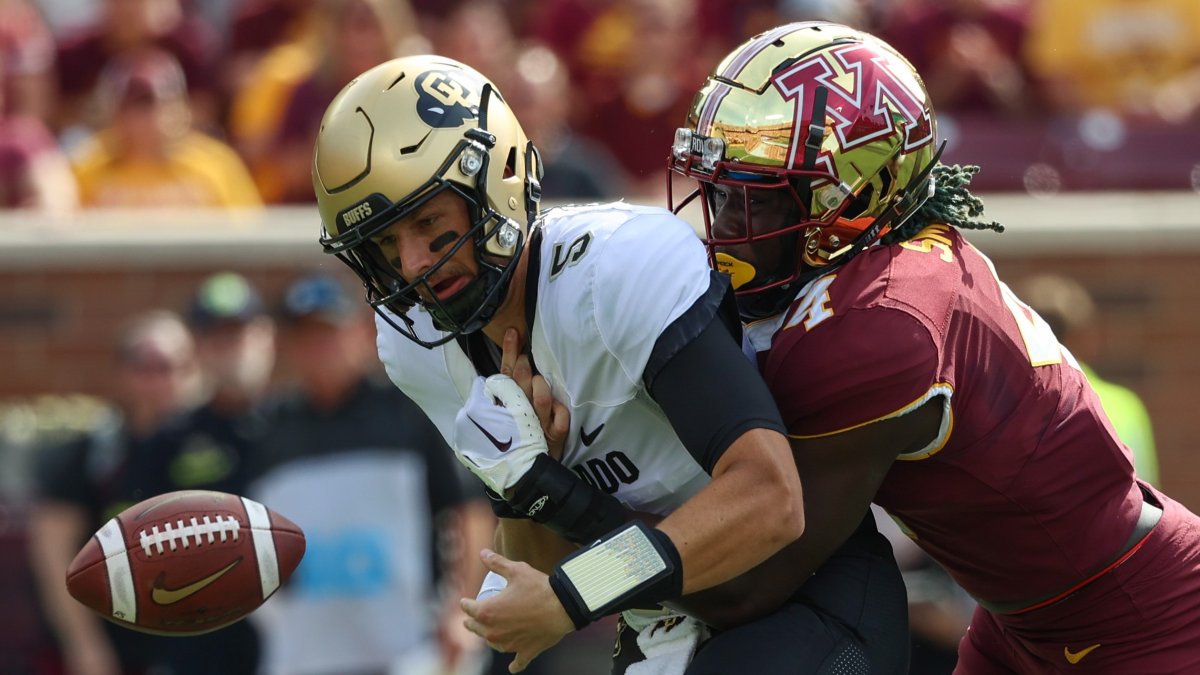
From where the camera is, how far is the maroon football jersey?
3389 millimetres

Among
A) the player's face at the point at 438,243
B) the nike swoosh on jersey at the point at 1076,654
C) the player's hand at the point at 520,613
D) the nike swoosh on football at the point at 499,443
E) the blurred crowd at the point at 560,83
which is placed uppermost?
the player's face at the point at 438,243

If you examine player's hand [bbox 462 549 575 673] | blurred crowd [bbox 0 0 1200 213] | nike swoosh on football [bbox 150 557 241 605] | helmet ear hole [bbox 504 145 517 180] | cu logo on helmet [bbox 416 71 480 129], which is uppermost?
cu logo on helmet [bbox 416 71 480 129]

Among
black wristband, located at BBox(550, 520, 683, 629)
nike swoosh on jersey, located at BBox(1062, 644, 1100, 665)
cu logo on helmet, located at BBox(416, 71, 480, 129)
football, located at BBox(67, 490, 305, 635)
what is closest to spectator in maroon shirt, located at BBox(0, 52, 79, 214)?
football, located at BBox(67, 490, 305, 635)

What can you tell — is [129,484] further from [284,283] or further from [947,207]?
[947,207]

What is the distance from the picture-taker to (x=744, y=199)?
3691 mm

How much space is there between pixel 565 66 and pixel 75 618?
3.83 m

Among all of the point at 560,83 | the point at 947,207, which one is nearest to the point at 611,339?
the point at 947,207

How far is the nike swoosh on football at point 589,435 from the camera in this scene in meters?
3.60

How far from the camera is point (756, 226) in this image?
146 inches

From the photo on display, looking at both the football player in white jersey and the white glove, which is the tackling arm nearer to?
the football player in white jersey

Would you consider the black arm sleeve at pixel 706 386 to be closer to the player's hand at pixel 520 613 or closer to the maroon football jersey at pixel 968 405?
the maroon football jersey at pixel 968 405

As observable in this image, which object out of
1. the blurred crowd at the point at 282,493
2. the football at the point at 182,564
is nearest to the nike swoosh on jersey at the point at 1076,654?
the football at the point at 182,564

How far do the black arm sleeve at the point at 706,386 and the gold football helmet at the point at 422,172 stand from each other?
0.40 metres

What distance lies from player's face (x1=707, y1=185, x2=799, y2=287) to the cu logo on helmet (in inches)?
22.8
